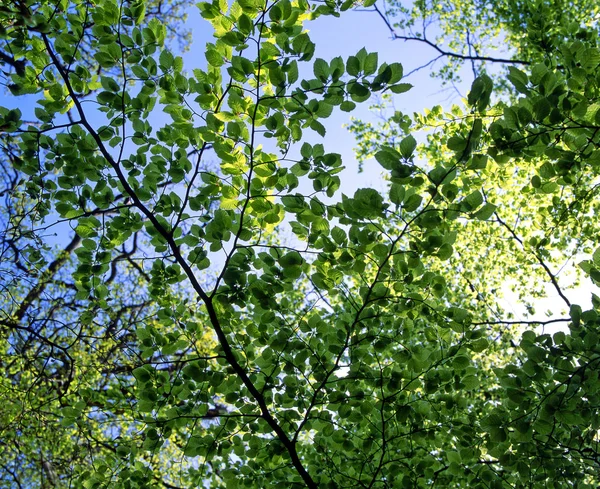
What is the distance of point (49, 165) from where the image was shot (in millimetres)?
3166

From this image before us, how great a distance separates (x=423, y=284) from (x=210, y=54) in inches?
71.0

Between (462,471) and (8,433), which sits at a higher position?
(8,433)

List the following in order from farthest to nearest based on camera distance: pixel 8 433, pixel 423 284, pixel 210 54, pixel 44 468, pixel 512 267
Result: pixel 512 267 < pixel 44 468 < pixel 8 433 < pixel 423 284 < pixel 210 54

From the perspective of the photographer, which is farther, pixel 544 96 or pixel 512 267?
pixel 512 267

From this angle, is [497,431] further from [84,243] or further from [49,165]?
[49,165]

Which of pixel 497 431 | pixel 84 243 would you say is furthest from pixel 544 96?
pixel 84 243

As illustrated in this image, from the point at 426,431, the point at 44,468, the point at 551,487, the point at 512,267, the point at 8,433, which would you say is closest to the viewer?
the point at 551,487

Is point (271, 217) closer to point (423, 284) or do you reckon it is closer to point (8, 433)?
point (423, 284)

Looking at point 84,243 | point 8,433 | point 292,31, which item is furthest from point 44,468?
point 292,31

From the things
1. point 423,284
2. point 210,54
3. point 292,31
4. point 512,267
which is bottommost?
point 423,284

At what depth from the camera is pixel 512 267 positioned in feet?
24.9

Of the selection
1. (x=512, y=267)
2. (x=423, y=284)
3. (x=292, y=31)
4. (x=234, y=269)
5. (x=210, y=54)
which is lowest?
(x=423, y=284)

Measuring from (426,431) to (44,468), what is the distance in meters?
5.41

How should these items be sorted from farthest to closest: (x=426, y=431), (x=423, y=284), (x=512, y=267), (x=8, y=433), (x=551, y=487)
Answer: (x=512, y=267) → (x=8, y=433) → (x=426, y=431) → (x=551, y=487) → (x=423, y=284)
